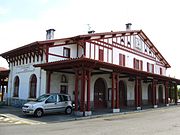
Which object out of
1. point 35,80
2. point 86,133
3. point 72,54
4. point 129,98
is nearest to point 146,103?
point 129,98

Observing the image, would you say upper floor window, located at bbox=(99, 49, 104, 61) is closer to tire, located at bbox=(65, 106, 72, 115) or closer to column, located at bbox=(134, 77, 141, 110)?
column, located at bbox=(134, 77, 141, 110)

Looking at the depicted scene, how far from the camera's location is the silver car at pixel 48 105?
15.5 meters

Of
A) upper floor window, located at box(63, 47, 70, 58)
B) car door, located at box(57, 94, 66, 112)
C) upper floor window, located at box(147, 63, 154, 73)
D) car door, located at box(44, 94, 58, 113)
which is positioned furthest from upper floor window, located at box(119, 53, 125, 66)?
car door, located at box(44, 94, 58, 113)

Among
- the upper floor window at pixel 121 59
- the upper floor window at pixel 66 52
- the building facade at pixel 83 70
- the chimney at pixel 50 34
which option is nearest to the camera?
the building facade at pixel 83 70

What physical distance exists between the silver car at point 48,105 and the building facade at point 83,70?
3.52 ft

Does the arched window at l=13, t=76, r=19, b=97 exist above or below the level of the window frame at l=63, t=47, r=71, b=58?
below

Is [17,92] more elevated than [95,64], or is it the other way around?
[95,64]

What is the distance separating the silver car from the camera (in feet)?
51.0

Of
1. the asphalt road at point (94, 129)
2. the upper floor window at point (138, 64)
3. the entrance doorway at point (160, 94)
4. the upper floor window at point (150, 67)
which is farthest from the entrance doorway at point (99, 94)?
A: the entrance doorway at point (160, 94)

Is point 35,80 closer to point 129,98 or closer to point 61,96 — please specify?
point 61,96

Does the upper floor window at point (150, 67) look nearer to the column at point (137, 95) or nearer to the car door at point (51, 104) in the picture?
the column at point (137, 95)

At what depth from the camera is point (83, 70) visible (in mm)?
16875

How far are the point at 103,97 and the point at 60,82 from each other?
5657mm

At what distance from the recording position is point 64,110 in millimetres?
17453
